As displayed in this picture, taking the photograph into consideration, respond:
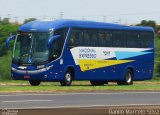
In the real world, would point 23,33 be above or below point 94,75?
above

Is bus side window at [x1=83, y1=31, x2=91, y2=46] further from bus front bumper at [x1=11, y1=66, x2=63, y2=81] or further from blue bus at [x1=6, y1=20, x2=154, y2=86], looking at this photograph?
bus front bumper at [x1=11, y1=66, x2=63, y2=81]

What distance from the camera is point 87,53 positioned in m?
40.1

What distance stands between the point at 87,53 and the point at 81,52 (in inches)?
27.8

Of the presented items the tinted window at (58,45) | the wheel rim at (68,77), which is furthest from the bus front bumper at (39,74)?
the tinted window at (58,45)

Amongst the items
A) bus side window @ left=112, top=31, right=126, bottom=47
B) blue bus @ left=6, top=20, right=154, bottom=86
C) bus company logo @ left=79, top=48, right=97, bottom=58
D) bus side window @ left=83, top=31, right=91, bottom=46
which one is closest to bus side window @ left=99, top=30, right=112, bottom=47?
blue bus @ left=6, top=20, right=154, bottom=86

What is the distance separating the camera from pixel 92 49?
40281 millimetres

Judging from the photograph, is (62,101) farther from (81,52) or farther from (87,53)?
(87,53)

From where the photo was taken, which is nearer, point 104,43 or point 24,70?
point 24,70

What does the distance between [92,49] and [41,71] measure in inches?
160

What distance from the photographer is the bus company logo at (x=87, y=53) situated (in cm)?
3944

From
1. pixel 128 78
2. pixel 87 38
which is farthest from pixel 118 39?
pixel 87 38

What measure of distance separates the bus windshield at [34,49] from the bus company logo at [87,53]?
2.71 metres

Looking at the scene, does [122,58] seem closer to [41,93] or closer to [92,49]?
[92,49]

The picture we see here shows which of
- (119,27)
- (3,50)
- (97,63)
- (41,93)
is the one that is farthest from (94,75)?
(3,50)
